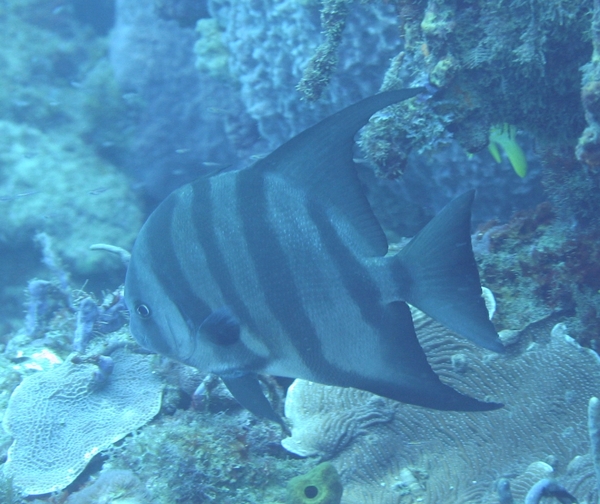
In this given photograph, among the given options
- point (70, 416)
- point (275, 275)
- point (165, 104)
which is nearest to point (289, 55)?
point (165, 104)

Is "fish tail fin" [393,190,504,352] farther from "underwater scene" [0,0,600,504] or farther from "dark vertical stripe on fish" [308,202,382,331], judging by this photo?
"dark vertical stripe on fish" [308,202,382,331]

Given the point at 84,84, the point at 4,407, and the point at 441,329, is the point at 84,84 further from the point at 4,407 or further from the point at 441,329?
the point at 441,329

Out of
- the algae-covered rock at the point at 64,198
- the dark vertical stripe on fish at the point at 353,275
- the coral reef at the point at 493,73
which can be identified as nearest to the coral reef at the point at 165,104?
the algae-covered rock at the point at 64,198

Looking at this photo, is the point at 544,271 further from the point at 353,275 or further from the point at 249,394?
the point at 249,394

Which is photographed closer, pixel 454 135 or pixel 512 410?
pixel 512 410

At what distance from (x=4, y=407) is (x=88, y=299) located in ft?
3.79

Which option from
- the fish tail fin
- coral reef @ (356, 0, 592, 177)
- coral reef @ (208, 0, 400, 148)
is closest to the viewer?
the fish tail fin

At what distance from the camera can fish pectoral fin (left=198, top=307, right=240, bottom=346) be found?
1.67 meters

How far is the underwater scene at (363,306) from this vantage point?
61.0 inches

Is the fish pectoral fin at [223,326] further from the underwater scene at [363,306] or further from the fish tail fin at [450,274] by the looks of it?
the fish tail fin at [450,274]

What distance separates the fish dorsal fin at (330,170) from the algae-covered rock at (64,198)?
594 cm

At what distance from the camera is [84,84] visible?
27.6 feet

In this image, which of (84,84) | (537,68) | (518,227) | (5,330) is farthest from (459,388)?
(84,84)

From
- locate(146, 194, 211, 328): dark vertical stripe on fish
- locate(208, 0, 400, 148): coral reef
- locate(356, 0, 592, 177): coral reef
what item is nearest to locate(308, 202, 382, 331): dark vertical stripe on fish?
locate(146, 194, 211, 328): dark vertical stripe on fish
